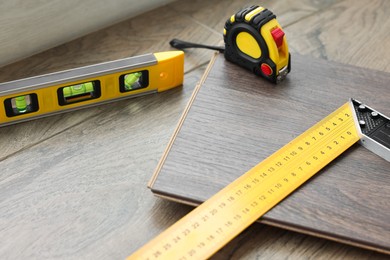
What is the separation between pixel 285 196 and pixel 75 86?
1.23 ft

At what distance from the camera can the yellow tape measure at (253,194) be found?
0.70 meters

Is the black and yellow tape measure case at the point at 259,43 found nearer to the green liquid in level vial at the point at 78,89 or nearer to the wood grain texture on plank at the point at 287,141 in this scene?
the wood grain texture on plank at the point at 287,141

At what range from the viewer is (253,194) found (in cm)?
76

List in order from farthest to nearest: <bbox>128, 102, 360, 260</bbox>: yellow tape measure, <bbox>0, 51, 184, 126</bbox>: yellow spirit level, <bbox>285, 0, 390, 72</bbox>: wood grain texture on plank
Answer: <bbox>285, 0, 390, 72</bbox>: wood grain texture on plank
<bbox>0, 51, 184, 126</bbox>: yellow spirit level
<bbox>128, 102, 360, 260</bbox>: yellow tape measure

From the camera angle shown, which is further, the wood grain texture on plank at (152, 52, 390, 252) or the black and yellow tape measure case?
the black and yellow tape measure case

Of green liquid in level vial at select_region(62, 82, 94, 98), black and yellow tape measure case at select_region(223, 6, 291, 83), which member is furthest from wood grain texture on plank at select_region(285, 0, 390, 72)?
green liquid in level vial at select_region(62, 82, 94, 98)

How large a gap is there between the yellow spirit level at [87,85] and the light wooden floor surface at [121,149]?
18 mm

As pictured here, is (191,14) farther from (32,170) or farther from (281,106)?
(32,170)

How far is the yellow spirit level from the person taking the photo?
0.86 meters

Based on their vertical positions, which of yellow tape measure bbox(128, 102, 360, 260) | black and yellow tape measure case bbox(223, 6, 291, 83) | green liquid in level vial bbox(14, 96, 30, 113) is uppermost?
black and yellow tape measure case bbox(223, 6, 291, 83)

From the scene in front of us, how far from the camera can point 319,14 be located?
3.89ft

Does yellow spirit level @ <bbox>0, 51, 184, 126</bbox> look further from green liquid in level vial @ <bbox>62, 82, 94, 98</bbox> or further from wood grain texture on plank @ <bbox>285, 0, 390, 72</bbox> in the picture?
wood grain texture on plank @ <bbox>285, 0, 390, 72</bbox>

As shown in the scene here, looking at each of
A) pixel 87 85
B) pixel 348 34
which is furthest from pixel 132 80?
pixel 348 34

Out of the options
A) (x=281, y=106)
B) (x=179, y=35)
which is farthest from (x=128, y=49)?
(x=281, y=106)
